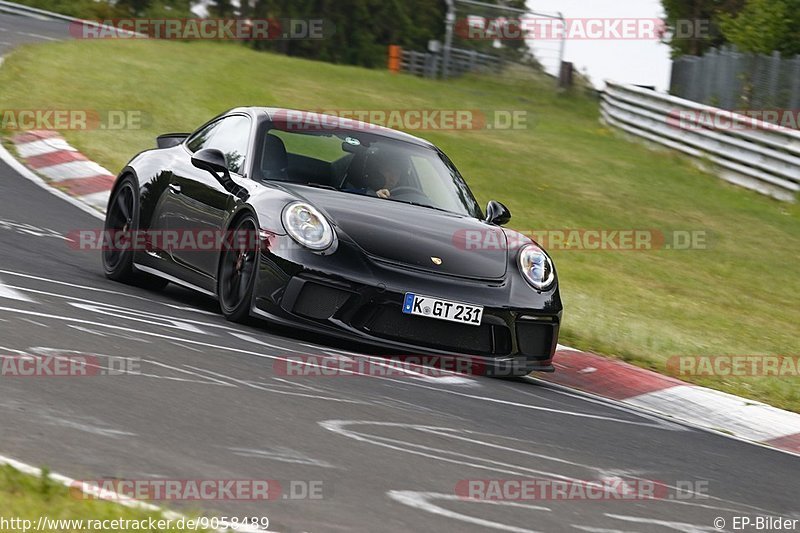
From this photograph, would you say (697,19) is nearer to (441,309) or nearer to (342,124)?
(342,124)

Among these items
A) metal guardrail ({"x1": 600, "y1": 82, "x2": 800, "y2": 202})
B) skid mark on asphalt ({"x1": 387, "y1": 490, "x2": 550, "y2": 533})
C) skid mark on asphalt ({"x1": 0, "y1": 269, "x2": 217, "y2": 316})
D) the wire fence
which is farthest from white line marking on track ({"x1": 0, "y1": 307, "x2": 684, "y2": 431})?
the wire fence

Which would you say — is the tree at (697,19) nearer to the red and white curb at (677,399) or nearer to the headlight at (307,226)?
the red and white curb at (677,399)

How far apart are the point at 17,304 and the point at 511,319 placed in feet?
8.48

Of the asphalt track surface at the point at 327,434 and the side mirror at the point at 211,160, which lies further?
the side mirror at the point at 211,160

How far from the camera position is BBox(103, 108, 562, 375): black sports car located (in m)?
7.32

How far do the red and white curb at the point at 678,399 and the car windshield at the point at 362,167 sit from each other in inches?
45.9

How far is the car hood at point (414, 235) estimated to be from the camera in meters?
7.52

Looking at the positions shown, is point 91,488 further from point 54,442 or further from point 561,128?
point 561,128

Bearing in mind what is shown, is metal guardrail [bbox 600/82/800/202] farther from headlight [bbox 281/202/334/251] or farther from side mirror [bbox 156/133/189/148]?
headlight [bbox 281/202/334/251]

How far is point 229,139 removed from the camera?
8805 millimetres

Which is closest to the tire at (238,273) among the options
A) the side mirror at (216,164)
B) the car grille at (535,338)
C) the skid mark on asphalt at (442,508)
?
the side mirror at (216,164)

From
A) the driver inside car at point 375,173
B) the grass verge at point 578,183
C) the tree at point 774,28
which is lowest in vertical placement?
the grass verge at point 578,183

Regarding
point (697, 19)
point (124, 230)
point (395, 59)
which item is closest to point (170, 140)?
point (124, 230)

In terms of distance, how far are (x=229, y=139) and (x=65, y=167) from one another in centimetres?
544
